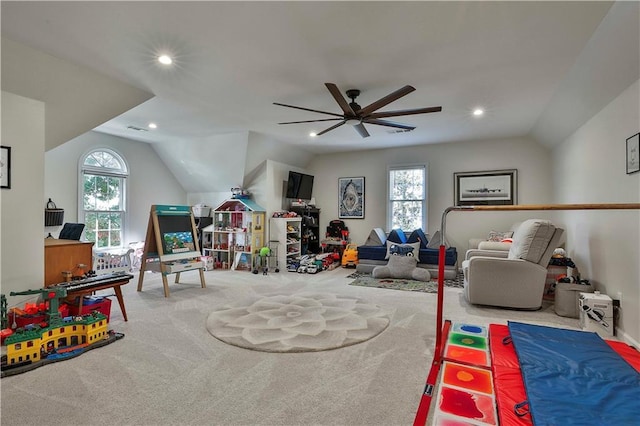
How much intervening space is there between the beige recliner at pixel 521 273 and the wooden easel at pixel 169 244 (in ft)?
12.9

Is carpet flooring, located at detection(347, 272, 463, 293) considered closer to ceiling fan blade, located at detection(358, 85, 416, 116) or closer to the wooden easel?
the wooden easel

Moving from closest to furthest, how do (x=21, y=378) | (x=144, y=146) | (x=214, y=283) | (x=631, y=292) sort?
1. (x=21, y=378)
2. (x=631, y=292)
3. (x=214, y=283)
4. (x=144, y=146)

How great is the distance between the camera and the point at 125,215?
6.40 m

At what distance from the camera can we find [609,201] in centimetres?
338

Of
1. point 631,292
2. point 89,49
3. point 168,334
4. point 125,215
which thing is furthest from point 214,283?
point 631,292

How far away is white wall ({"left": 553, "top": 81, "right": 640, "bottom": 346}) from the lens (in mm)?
2852

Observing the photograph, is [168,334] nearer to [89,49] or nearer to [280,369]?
[280,369]

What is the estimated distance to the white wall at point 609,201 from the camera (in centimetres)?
285

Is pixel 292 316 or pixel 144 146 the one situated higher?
pixel 144 146

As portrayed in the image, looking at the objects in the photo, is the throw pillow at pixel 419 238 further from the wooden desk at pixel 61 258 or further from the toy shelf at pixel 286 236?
the wooden desk at pixel 61 258

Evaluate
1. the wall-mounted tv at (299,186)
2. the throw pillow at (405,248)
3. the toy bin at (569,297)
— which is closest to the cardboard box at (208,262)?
the wall-mounted tv at (299,186)

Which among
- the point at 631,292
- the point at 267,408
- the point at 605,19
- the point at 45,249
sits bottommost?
the point at 267,408

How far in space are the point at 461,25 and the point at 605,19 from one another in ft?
3.42

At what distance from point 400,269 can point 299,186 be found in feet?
10.5
